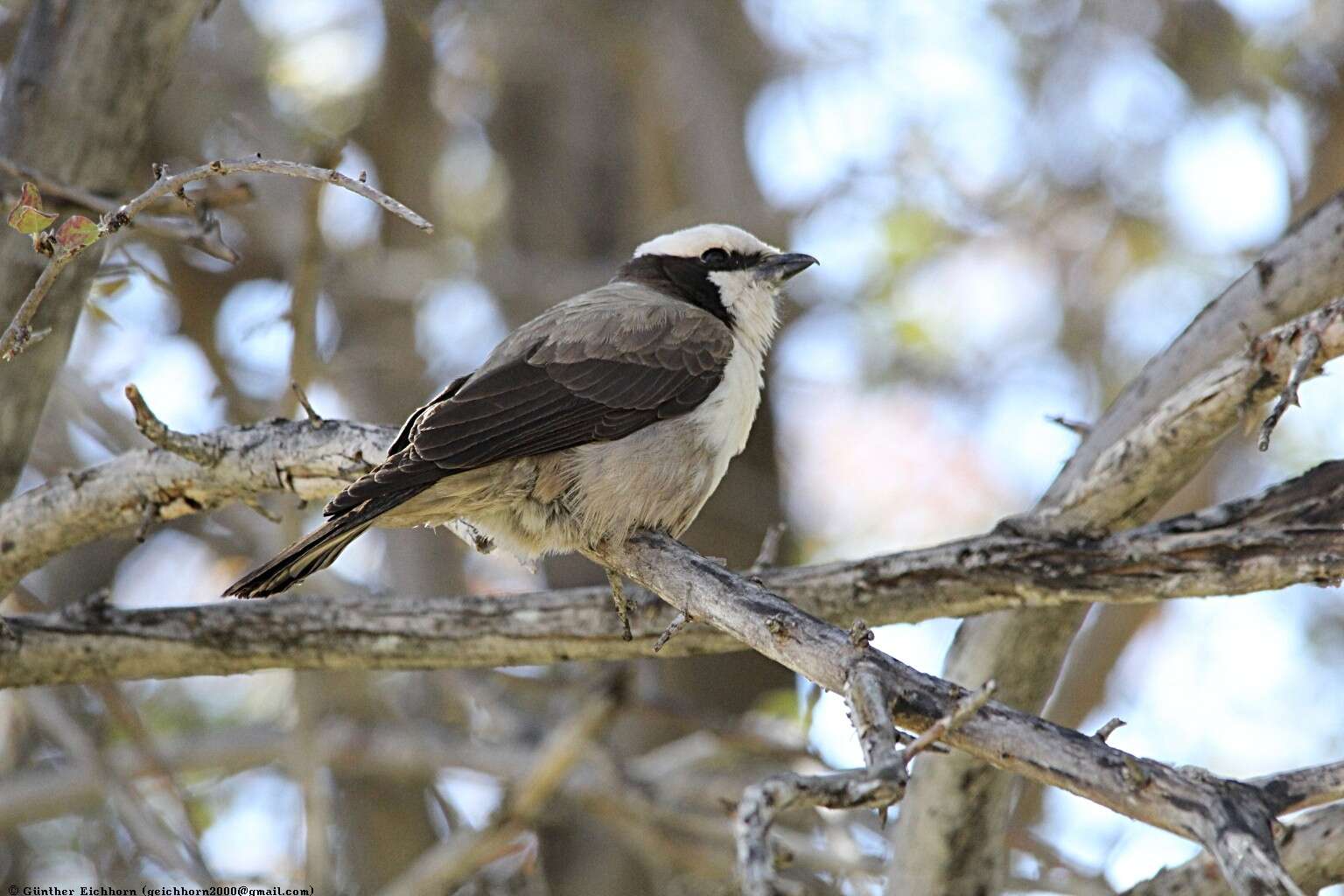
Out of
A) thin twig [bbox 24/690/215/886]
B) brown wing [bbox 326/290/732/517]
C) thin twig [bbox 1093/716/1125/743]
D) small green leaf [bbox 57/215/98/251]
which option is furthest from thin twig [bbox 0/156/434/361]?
thin twig [bbox 24/690/215/886]

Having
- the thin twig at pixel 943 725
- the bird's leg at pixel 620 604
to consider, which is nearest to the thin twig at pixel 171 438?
the bird's leg at pixel 620 604

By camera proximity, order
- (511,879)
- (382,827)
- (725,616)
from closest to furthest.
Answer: (725,616) → (511,879) → (382,827)

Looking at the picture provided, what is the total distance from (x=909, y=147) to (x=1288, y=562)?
6.41 m

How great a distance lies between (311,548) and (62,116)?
61.6 inches

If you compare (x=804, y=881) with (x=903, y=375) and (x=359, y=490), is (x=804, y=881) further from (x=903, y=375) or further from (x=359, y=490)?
(x=903, y=375)

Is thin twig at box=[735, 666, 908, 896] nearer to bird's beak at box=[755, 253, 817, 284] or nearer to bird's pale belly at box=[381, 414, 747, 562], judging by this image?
bird's pale belly at box=[381, 414, 747, 562]

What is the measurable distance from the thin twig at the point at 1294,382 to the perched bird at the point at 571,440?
5.64 ft

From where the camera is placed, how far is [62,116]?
13.2 ft

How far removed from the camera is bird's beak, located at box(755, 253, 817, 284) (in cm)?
533

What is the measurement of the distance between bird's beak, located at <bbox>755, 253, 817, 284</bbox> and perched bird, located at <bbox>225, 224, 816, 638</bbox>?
0.40 m

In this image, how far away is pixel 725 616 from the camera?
121 inches

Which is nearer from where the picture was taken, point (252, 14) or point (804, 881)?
point (804, 881)

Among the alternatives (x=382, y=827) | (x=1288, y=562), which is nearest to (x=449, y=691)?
(x=382, y=827)
